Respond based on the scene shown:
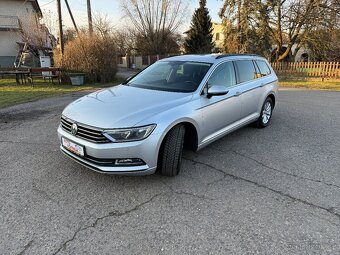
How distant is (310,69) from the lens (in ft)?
61.4

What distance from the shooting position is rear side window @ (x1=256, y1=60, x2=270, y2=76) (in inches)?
227

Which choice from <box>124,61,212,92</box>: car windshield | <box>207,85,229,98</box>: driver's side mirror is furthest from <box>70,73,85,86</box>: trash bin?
<box>207,85,229,98</box>: driver's side mirror

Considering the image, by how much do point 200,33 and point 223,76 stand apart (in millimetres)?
29661

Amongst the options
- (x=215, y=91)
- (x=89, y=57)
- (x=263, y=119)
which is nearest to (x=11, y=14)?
(x=89, y=57)

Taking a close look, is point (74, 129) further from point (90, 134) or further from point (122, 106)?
point (122, 106)

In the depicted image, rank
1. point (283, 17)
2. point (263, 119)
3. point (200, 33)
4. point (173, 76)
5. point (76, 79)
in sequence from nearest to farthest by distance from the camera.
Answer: point (173, 76) < point (263, 119) < point (76, 79) < point (283, 17) < point (200, 33)

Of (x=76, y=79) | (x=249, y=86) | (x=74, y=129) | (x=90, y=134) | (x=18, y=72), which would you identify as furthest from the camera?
(x=76, y=79)

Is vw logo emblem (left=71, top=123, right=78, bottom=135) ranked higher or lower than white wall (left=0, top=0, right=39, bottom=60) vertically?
lower

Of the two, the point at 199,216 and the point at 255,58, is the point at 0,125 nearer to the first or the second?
the point at 199,216

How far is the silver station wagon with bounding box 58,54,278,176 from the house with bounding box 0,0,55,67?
65.4ft

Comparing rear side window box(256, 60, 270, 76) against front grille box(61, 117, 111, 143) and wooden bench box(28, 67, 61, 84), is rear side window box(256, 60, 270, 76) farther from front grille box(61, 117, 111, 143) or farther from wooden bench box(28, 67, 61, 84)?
wooden bench box(28, 67, 61, 84)

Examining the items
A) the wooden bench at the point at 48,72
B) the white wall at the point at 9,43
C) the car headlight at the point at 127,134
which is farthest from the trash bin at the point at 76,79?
the white wall at the point at 9,43

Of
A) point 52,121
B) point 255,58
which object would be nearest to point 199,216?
point 255,58

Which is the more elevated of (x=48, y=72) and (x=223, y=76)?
(x=48, y=72)
